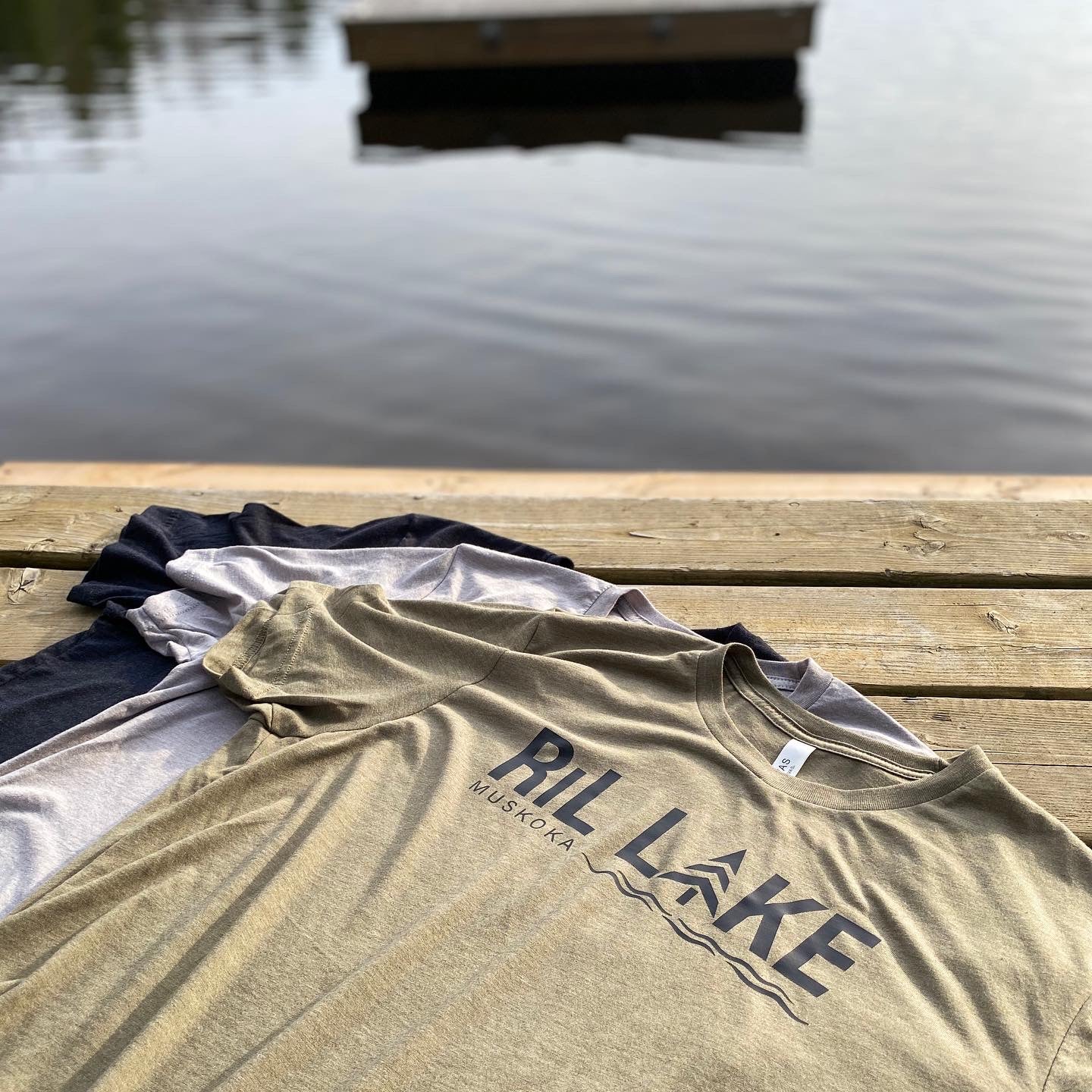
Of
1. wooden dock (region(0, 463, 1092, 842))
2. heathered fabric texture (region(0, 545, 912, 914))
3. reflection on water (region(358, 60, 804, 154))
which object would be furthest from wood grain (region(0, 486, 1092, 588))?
reflection on water (region(358, 60, 804, 154))

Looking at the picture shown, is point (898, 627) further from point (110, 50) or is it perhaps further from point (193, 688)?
point (110, 50)

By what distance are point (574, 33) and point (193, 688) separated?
1081 centimetres

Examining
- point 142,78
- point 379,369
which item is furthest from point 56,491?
point 142,78

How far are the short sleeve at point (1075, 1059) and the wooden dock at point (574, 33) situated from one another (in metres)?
11.3

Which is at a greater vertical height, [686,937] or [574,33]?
[574,33]

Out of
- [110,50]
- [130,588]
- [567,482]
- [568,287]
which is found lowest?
[568,287]

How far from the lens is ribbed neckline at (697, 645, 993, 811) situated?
1.57 meters

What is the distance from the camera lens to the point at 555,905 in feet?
4.75

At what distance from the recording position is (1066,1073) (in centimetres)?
121

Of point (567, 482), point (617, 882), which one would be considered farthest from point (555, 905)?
→ point (567, 482)

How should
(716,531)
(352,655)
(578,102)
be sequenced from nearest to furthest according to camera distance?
(352,655) → (716,531) → (578,102)

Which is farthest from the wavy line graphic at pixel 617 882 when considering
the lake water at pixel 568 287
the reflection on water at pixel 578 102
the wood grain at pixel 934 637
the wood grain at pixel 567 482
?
the reflection on water at pixel 578 102

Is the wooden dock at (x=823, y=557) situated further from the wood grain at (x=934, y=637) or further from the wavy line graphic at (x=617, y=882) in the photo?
the wavy line graphic at (x=617, y=882)

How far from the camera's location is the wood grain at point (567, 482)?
2.82 meters
